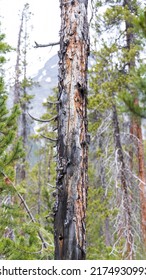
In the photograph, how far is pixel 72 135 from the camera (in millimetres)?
3162

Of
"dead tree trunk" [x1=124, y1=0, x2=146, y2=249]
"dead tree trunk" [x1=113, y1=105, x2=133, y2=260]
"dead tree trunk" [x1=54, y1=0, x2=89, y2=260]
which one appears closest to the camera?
"dead tree trunk" [x1=54, y1=0, x2=89, y2=260]

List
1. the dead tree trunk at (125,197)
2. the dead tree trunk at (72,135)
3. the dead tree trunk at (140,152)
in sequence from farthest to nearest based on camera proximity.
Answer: the dead tree trunk at (140,152)
the dead tree trunk at (125,197)
the dead tree trunk at (72,135)

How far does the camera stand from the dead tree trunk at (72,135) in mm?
2969

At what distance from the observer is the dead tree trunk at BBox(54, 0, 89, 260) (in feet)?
9.74

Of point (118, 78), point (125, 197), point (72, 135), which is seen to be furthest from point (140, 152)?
point (72, 135)

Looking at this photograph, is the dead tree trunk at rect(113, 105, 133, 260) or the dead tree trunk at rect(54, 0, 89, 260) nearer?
the dead tree trunk at rect(54, 0, 89, 260)

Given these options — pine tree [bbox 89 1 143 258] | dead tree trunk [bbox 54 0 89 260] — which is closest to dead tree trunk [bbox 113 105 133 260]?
pine tree [bbox 89 1 143 258]

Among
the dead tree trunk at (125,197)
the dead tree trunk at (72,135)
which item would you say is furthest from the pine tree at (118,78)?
the dead tree trunk at (72,135)

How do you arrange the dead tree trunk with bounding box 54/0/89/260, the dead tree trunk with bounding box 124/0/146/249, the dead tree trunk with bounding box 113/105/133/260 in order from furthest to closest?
the dead tree trunk with bounding box 124/0/146/249, the dead tree trunk with bounding box 113/105/133/260, the dead tree trunk with bounding box 54/0/89/260

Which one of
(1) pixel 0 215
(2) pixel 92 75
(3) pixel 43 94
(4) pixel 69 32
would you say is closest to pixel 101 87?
(2) pixel 92 75

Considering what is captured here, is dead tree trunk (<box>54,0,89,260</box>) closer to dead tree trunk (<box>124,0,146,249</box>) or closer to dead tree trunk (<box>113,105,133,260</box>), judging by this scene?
dead tree trunk (<box>113,105,133,260</box>)

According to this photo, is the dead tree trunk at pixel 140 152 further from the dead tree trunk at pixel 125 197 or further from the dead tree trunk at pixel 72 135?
the dead tree trunk at pixel 72 135
